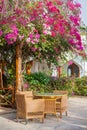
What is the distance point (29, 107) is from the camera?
10180 mm

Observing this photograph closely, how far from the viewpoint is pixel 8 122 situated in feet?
34.4

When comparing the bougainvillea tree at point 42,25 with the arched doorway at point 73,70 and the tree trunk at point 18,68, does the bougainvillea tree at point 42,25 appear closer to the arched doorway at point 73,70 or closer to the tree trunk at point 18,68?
the tree trunk at point 18,68

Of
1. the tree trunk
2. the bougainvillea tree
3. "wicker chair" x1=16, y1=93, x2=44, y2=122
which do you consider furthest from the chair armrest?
the tree trunk

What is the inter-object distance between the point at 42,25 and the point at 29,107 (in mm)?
3382

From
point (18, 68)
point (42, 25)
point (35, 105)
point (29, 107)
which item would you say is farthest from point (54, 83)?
point (29, 107)

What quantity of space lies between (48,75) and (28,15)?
9.23 m

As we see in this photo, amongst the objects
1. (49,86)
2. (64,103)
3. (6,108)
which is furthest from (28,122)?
(49,86)

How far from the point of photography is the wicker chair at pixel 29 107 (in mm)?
10133

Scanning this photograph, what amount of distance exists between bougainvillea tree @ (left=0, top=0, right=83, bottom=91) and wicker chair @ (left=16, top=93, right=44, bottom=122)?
2.30 metres

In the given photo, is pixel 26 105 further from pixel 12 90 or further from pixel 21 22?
pixel 12 90

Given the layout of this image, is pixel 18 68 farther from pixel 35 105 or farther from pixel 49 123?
pixel 49 123

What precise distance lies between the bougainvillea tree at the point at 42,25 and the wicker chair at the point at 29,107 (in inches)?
90.6

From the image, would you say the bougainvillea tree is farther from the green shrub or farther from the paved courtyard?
the green shrub

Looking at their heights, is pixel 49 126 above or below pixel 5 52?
below
